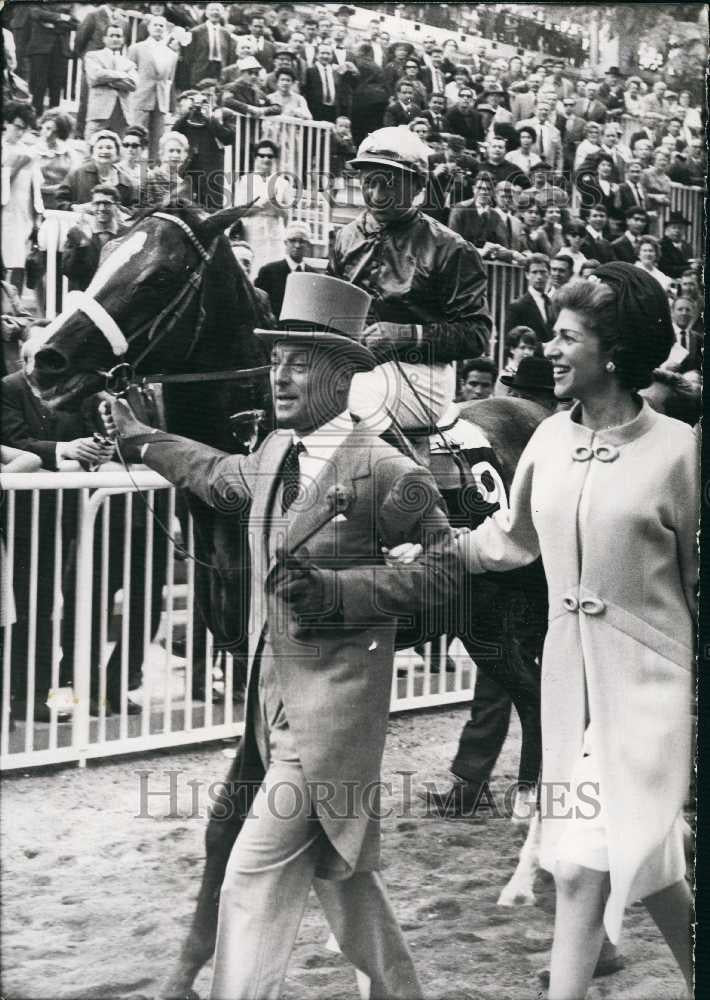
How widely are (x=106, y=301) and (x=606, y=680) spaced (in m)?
2.05

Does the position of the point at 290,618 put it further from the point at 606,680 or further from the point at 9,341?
the point at 9,341

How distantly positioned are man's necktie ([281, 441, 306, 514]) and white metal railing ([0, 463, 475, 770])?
423 mm

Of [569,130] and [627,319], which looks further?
[569,130]

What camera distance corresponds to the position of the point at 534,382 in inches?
176

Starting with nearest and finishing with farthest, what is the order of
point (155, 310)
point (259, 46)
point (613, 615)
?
point (613, 615)
point (155, 310)
point (259, 46)

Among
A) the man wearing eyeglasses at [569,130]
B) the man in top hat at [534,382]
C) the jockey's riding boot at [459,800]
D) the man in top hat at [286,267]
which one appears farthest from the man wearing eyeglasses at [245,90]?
the jockey's riding boot at [459,800]

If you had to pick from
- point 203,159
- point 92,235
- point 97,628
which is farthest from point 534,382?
point 97,628

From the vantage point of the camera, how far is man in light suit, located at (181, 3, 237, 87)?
4.48 metres

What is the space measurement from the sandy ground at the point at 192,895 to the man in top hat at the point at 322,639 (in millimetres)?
154

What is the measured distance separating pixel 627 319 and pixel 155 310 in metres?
1.55

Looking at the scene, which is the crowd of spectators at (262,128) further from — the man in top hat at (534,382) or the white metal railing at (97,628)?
the white metal railing at (97,628)

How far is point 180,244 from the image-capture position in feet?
14.5

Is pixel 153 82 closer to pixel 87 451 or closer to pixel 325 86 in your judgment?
Answer: pixel 325 86

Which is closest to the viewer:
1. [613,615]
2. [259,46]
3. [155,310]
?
[613,615]
